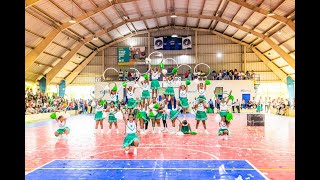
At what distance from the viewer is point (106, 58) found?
137ft

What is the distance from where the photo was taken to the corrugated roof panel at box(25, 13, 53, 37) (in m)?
24.6

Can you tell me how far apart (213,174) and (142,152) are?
363 cm

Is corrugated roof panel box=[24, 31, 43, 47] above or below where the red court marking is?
above

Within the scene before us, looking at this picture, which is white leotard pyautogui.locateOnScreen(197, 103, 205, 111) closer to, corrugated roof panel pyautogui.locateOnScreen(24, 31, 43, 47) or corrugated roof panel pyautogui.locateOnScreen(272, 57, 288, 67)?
corrugated roof panel pyautogui.locateOnScreen(24, 31, 43, 47)

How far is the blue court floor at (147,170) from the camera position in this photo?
7230 millimetres

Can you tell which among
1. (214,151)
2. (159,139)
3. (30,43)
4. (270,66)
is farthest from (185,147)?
(270,66)

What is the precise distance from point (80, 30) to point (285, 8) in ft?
67.1

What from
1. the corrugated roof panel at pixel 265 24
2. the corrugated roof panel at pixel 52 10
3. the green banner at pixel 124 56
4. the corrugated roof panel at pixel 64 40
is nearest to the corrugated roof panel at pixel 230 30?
the corrugated roof panel at pixel 265 24

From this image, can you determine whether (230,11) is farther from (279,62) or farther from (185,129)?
(185,129)

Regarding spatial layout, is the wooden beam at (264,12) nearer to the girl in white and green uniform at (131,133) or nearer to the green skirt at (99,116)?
the green skirt at (99,116)

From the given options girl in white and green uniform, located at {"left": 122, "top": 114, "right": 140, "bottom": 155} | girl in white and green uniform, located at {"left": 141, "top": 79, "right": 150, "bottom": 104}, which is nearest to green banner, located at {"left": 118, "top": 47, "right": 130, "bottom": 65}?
girl in white and green uniform, located at {"left": 141, "top": 79, "right": 150, "bottom": 104}

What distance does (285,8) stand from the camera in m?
25.2

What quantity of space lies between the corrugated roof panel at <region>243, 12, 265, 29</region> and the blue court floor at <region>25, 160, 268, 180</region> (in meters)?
23.8

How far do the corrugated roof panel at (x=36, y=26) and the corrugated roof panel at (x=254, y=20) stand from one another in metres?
19.6
